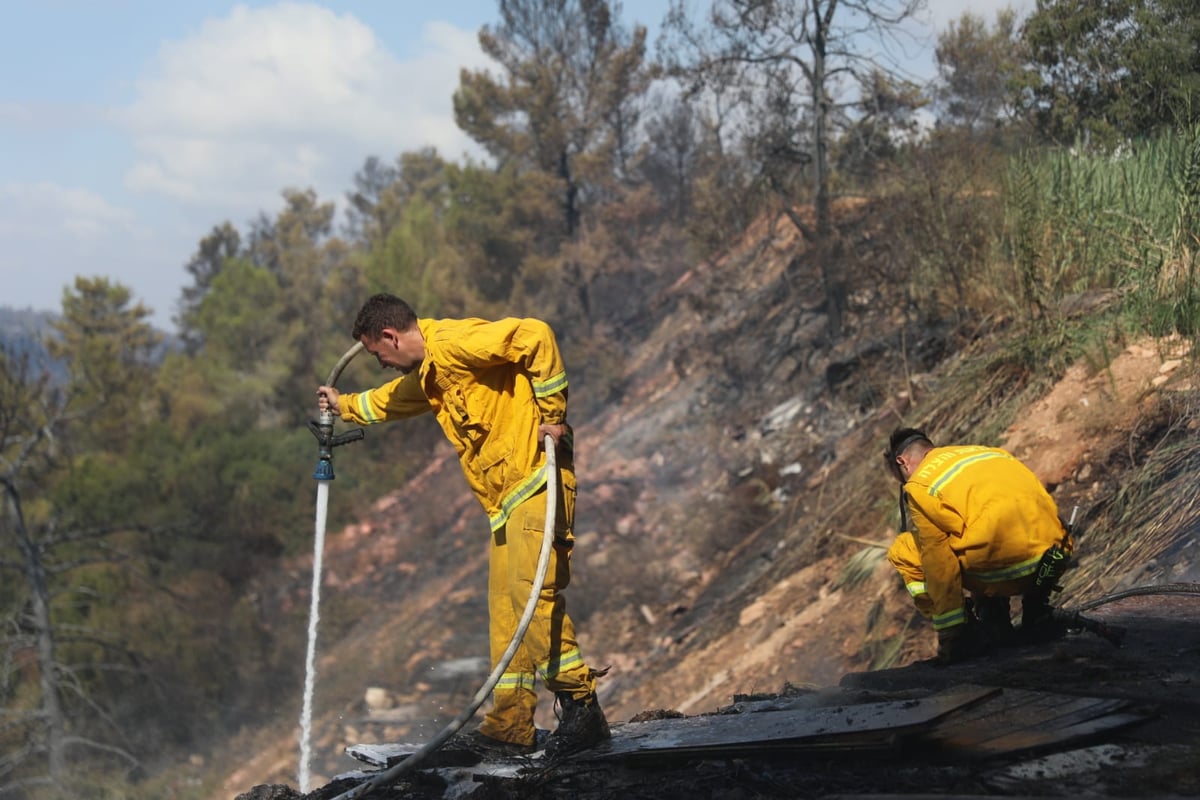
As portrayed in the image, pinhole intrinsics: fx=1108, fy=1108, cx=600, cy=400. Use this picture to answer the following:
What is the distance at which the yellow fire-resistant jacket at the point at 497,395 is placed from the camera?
164 inches

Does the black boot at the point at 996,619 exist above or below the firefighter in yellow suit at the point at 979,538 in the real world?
below

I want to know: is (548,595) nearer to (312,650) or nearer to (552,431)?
(552,431)

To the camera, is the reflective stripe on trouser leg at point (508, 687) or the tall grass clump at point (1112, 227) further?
the tall grass clump at point (1112, 227)

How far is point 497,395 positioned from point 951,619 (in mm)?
2082

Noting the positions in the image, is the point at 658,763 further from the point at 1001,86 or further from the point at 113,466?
the point at 113,466

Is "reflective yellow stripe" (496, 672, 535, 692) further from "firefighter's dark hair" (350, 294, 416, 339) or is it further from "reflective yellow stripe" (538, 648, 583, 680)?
"firefighter's dark hair" (350, 294, 416, 339)

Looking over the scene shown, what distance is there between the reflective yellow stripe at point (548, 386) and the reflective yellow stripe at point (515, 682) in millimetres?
1053

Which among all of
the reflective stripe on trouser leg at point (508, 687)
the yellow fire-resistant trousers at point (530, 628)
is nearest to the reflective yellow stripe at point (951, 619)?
the yellow fire-resistant trousers at point (530, 628)

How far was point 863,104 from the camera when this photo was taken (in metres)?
15.9

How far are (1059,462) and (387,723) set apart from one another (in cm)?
1052

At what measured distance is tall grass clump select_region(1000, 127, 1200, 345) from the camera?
7035mm

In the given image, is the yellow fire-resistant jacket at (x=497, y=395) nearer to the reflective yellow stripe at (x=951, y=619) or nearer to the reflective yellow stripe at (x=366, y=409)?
the reflective yellow stripe at (x=366, y=409)

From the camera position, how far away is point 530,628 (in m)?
4.07

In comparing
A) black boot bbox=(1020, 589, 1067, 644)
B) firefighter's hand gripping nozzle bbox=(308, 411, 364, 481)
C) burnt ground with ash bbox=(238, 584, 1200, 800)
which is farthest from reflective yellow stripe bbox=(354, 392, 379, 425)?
black boot bbox=(1020, 589, 1067, 644)
